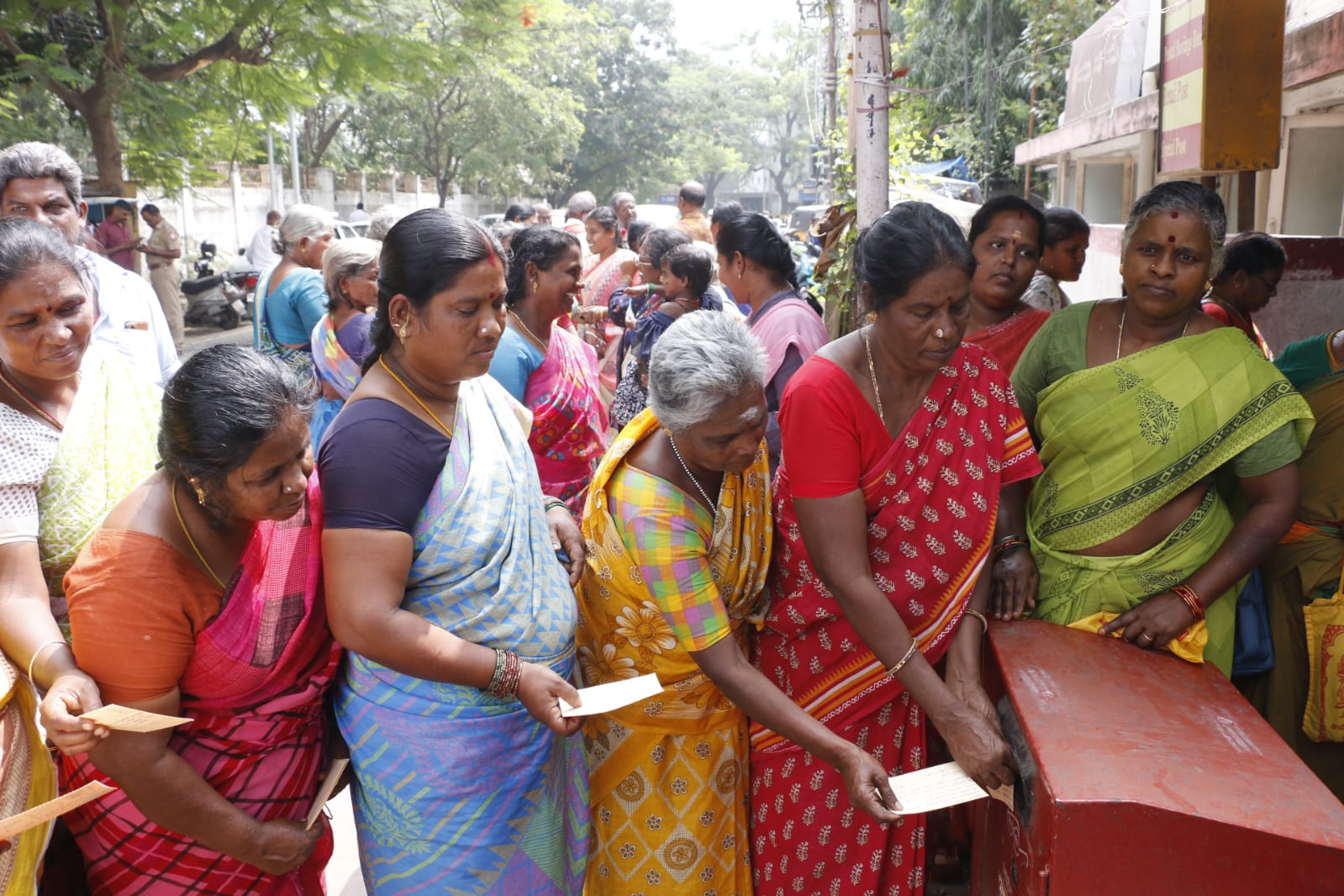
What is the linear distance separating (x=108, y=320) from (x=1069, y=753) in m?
2.68

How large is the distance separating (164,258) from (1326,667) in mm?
12148

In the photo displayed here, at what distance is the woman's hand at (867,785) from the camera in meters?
1.91

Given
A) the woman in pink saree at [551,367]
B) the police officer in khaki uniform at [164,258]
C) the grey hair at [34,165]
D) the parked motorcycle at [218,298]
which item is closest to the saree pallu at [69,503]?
the grey hair at [34,165]

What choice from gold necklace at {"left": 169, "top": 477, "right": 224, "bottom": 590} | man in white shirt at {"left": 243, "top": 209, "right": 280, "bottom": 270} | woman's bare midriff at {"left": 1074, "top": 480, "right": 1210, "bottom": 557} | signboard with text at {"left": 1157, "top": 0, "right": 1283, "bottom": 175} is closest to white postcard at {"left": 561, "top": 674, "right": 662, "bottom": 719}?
gold necklace at {"left": 169, "top": 477, "right": 224, "bottom": 590}

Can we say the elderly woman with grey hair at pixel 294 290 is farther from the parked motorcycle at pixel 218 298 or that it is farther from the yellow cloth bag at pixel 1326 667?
the parked motorcycle at pixel 218 298

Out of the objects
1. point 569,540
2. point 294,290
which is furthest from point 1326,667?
point 294,290

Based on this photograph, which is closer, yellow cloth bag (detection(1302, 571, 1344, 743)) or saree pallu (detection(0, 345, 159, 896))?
saree pallu (detection(0, 345, 159, 896))

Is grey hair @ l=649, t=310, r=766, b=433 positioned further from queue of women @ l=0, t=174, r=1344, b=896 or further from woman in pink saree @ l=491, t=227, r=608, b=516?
woman in pink saree @ l=491, t=227, r=608, b=516

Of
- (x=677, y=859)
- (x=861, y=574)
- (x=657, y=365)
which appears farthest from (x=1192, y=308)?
(x=677, y=859)

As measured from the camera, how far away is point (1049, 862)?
165 centimetres

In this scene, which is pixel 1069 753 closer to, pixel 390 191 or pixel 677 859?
pixel 677 859

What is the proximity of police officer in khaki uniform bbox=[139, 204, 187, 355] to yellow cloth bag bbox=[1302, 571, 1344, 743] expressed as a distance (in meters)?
11.8

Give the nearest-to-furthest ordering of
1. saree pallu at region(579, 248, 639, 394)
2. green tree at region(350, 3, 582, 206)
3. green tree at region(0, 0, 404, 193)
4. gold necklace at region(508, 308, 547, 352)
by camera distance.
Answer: gold necklace at region(508, 308, 547, 352), saree pallu at region(579, 248, 639, 394), green tree at region(0, 0, 404, 193), green tree at region(350, 3, 582, 206)

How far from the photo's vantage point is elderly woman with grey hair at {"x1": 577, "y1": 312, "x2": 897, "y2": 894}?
1997 mm
